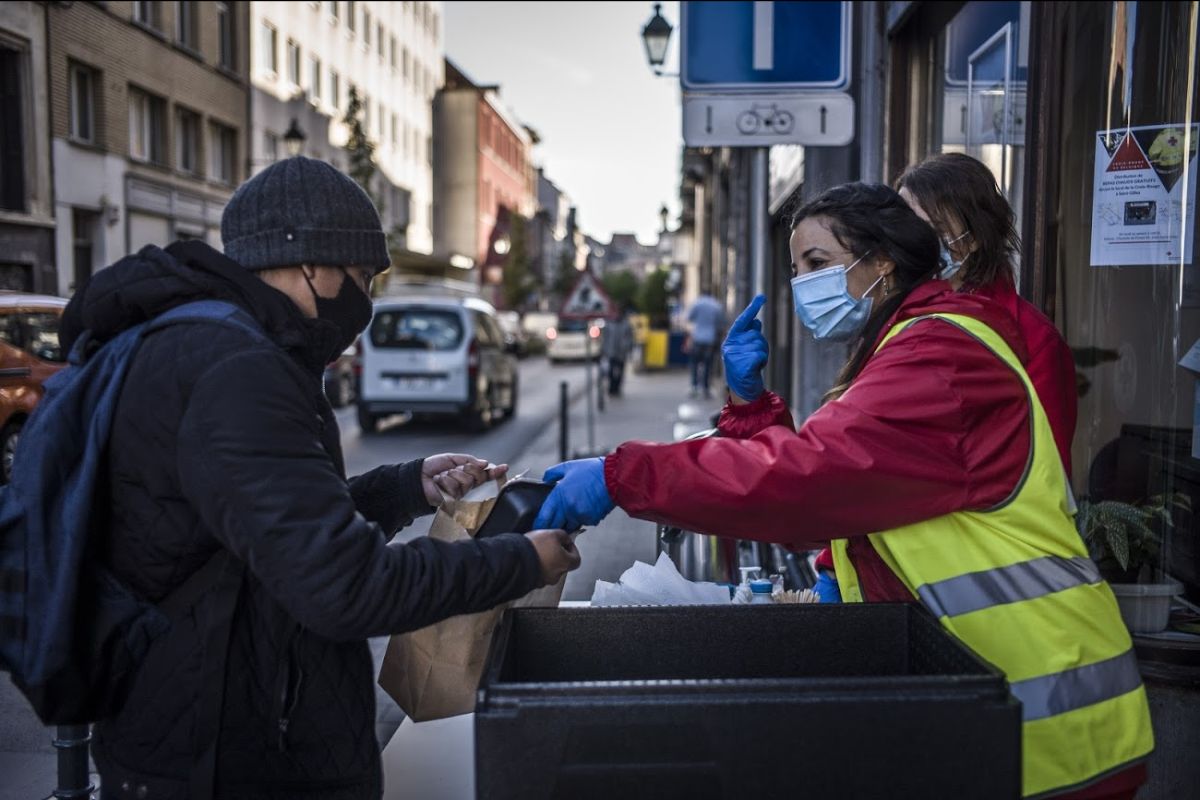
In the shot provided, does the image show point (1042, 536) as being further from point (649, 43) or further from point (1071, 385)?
point (649, 43)

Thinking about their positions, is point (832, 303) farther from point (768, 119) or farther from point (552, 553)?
point (768, 119)

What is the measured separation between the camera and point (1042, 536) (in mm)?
1753

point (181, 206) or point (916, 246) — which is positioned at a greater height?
point (181, 206)

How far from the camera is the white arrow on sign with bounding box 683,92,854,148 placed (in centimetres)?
539

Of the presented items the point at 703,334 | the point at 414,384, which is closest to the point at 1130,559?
the point at 414,384

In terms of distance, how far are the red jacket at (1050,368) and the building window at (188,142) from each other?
90.8 ft

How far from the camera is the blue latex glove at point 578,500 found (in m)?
1.90

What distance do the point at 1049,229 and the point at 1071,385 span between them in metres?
2.41

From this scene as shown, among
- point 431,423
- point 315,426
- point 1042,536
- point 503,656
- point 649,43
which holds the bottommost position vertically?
point 431,423

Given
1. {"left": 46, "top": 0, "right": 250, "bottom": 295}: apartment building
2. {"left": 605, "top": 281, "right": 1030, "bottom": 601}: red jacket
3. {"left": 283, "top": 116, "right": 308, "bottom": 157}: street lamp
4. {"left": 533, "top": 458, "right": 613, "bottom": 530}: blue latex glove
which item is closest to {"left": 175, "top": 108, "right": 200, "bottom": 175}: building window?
{"left": 46, "top": 0, "right": 250, "bottom": 295}: apartment building

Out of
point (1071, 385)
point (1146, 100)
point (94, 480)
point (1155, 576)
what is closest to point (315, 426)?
point (94, 480)

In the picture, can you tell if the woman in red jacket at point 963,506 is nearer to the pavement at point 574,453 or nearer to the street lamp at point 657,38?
the pavement at point 574,453

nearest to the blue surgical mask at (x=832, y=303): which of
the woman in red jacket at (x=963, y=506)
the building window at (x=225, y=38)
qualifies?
the woman in red jacket at (x=963, y=506)

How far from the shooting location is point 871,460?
5.51 ft
